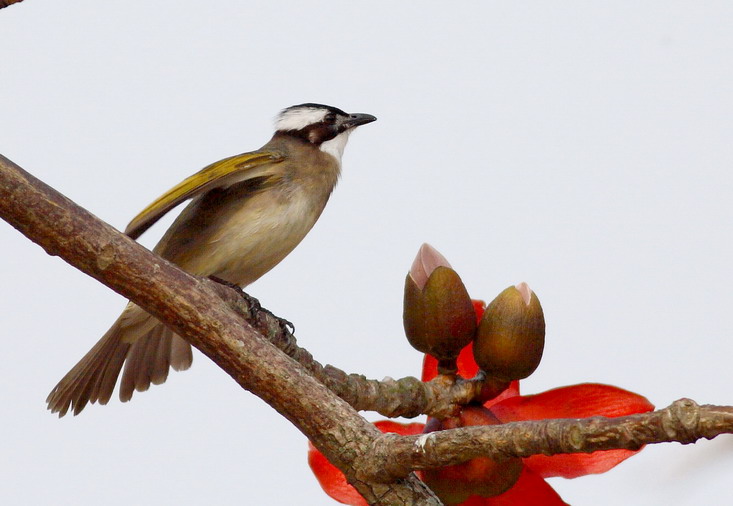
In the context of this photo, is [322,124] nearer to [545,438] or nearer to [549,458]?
[549,458]

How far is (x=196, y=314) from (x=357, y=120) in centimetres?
256

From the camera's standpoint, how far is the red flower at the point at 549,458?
1.84 meters

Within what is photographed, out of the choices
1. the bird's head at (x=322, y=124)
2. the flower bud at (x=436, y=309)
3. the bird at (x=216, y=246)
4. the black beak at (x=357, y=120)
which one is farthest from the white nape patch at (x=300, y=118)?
the flower bud at (x=436, y=309)

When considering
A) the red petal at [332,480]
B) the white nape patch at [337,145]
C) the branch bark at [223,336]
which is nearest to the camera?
the branch bark at [223,336]

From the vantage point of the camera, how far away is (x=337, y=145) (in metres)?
4.28

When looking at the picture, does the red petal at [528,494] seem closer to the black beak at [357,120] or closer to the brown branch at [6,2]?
the brown branch at [6,2]

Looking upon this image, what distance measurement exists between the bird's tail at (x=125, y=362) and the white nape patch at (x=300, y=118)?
44.3 inches

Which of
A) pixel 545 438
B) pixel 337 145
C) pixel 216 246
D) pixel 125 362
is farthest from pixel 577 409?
pixel 337 145

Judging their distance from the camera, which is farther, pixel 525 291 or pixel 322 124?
pixel 322 124

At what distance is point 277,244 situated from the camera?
11.9 ft

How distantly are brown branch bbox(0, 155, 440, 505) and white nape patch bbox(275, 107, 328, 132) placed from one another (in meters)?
2.47

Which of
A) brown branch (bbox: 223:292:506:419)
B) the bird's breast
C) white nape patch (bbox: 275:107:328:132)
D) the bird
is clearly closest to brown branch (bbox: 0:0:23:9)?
brown branch (bbox: 223:292:506:419)

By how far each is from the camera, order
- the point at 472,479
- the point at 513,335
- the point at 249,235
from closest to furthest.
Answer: the point at 472,479 → the point at 513,335 → the point at 249,235

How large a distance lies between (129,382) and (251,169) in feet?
2.99
